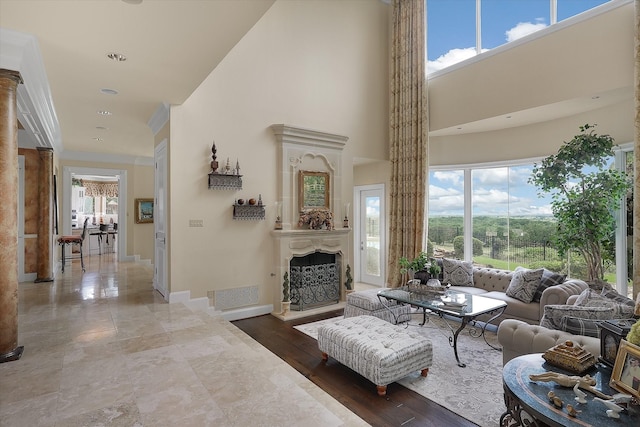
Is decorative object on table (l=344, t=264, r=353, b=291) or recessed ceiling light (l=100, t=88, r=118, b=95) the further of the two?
decorative object on table (l=344, t=264, r=353, b=291)

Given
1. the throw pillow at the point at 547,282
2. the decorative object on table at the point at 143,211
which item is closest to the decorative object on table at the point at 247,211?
the throw pillow at the point at 547,282

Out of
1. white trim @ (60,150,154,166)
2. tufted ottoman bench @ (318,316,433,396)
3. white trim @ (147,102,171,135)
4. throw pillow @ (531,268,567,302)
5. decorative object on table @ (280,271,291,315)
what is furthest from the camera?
white trim @ (60,150,154,166)

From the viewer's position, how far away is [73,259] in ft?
31.5

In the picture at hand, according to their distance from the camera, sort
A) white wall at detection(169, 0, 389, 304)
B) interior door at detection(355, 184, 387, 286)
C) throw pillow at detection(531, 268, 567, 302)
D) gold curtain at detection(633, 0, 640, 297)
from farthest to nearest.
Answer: interior door at detection(355, 184, 387, 286) → white wall at detection(169, 0, 389, 304) → throw pillow at detection(531, 268, 567, 302) → gold curtain at detection(633, 0, 640, 297)

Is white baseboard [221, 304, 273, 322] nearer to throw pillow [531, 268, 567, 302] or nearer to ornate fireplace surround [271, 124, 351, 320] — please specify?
ornate fireplace surround [271, 124, 351, 320]

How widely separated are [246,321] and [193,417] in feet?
10.1

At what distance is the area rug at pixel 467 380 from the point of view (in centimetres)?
288

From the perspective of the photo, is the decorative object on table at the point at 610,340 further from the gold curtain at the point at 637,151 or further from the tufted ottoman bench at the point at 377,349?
the gold curtain at the point at 637,151

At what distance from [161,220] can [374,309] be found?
3.51 meters

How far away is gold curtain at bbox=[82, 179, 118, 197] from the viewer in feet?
41.3

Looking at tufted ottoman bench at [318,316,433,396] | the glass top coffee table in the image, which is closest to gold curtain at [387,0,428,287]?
the glass top coffee table

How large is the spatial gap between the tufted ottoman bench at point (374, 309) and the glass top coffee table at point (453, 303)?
0.31 feet

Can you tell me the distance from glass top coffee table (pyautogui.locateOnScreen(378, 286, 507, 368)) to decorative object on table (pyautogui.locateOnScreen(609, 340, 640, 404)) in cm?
207

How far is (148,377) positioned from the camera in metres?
2.71
